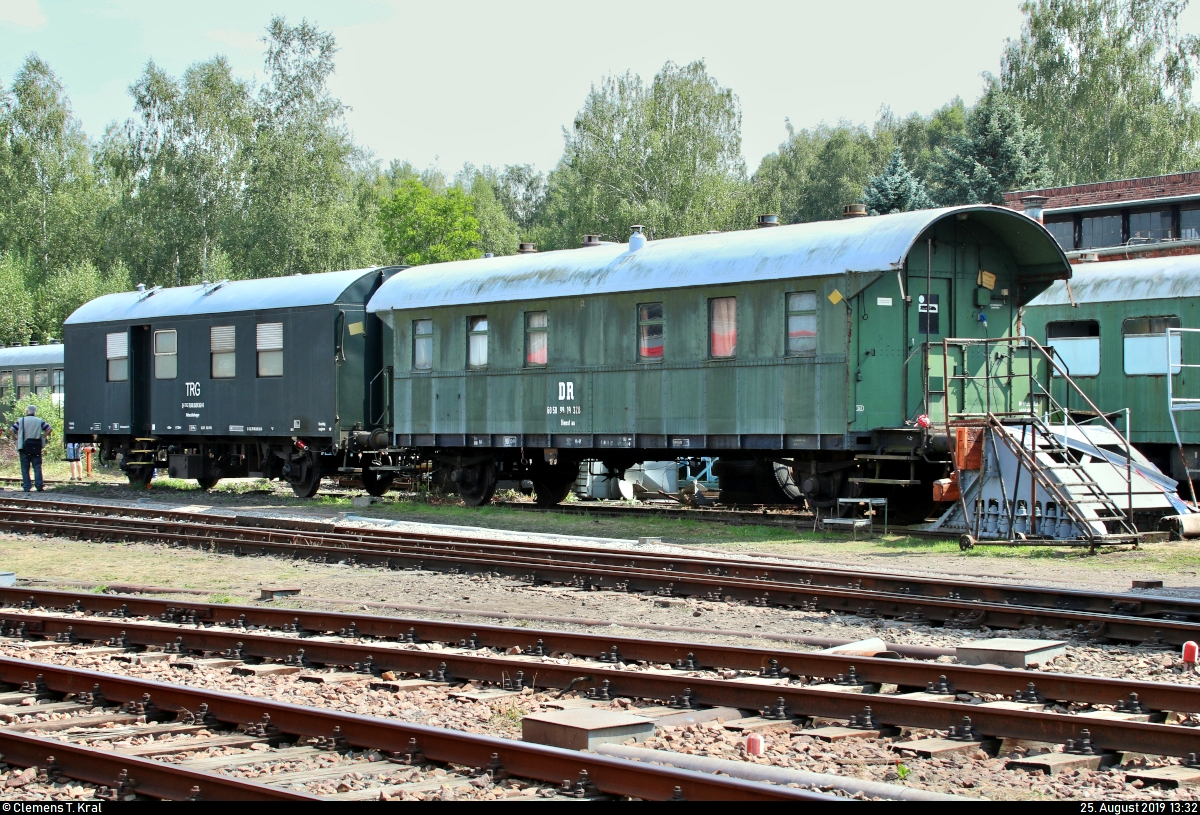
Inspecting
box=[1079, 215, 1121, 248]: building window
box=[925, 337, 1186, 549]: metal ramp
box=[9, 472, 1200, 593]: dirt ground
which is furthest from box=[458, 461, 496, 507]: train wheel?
box=[1079, 215, 1121, 248]: building window

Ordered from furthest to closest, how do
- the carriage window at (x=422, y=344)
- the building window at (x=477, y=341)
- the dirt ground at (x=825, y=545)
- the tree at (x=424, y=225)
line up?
1. the tree at (x=424, y=225)
2. the carriage window at (x=422, y=344)
3. the building window at (x=477, y=341)
4. the dirt ground at (x=825, y=545)

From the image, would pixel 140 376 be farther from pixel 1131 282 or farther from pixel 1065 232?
pixel 1065 232

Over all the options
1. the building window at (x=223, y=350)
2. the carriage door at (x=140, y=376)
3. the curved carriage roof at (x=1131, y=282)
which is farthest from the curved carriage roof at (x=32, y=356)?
the curved carriage roof at (x=1131, y=282)

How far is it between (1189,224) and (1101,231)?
8.51ft

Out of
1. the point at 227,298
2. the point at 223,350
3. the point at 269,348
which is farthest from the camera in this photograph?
the point at 227,298

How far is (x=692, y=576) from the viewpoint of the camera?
11.9 meters

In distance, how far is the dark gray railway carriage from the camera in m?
22.5

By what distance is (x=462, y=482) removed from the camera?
72.2 feet

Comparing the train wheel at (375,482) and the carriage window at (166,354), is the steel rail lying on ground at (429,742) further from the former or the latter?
the carriage window at (166,354)

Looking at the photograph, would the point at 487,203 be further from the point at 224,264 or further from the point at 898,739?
the point at 898,739

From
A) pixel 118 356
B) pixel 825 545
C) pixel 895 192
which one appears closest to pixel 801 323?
pixel 825 545

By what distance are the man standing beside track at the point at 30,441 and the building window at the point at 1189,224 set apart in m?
28.8

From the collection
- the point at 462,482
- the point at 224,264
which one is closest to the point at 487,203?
the point at 224,264

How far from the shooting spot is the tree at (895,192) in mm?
36188
